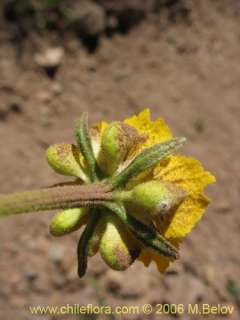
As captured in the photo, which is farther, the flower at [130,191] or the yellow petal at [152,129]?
the yellow petal at [152,129]

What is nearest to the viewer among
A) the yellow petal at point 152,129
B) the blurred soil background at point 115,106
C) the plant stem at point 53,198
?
the plant stem at point 53,198

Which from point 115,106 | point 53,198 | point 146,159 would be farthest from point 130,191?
point 115,106

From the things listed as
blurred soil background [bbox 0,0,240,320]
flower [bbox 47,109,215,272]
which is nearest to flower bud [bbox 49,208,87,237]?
flower [bbox 47,109,215,272]

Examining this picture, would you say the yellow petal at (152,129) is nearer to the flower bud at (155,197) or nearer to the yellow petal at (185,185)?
the yellow petal at (185,185)

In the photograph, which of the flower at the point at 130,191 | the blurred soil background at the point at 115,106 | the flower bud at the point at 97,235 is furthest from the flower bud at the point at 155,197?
the blurred soil background at the point at 115,106

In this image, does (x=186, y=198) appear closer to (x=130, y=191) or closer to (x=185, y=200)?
(x=185, y=200)

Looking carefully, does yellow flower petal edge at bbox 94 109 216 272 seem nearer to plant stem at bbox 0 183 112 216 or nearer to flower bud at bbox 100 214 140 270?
flower bud at bbox 100 214 140 270
